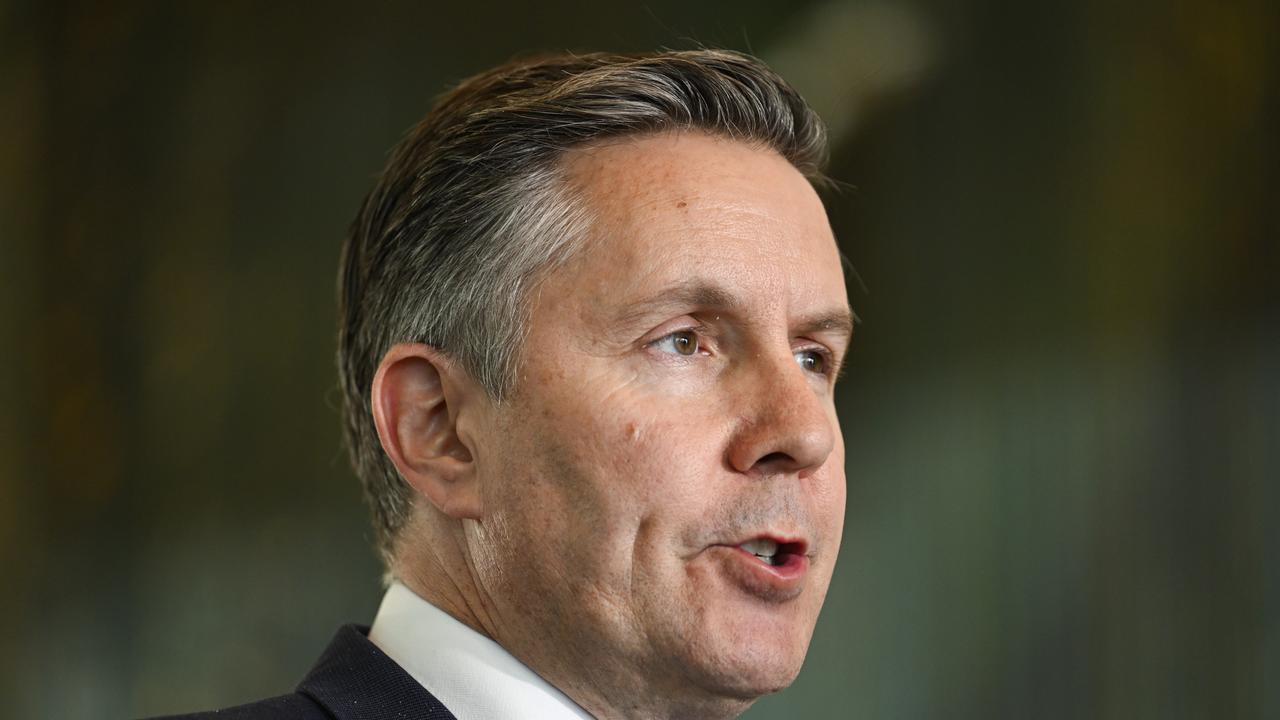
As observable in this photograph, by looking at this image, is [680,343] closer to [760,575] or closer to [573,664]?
[760,575]

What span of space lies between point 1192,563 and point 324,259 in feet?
6.48

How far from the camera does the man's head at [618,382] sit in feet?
4.71

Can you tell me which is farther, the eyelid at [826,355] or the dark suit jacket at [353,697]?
the eyelid at [826,355]

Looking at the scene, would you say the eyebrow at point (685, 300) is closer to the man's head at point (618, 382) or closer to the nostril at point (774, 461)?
the man's head at point (618, 382)

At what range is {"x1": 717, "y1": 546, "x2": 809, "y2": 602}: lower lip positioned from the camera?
4.71 ft

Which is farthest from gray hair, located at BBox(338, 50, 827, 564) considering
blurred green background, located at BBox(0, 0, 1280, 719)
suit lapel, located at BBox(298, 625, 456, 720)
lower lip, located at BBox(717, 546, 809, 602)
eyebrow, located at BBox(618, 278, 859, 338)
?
blurred green background, located at BBox(0, 0, 1280, 719)

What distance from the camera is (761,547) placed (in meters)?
1.48

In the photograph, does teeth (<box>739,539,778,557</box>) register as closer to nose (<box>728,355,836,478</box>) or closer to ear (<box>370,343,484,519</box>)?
nose (<box>728,355,836,478</box>)

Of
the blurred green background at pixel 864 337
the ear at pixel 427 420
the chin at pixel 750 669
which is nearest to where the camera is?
the chin at pixel 750 669

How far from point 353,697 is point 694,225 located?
667 mm

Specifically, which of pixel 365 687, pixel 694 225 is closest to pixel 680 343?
pixel 694 225

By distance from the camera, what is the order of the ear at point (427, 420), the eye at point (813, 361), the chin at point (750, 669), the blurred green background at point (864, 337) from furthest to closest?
the blurred green background at point (864, 337), the eye at point (813, 361), the ear at point (427, 420), the chin at point (750, 669)

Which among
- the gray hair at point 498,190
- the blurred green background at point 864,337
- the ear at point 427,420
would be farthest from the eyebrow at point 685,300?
the blurred green background at point 864,337

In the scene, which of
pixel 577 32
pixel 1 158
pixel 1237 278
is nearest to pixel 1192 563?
pixel 1237 278
